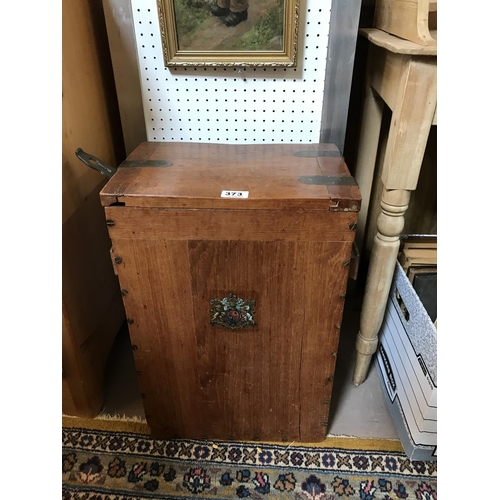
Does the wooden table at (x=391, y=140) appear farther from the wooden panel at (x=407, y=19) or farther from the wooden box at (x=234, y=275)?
the wooden box at (x=234, y=275)

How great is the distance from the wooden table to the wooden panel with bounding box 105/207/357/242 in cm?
21

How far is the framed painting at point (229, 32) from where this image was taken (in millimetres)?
884

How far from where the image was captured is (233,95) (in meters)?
1.00

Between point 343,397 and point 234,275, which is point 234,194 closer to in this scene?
point 234,275

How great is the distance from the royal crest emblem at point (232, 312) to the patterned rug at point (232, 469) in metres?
0.39

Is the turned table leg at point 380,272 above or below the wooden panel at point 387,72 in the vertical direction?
below

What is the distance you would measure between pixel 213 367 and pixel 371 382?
53 centimetres

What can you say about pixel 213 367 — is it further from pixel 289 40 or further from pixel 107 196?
pixel 289 40

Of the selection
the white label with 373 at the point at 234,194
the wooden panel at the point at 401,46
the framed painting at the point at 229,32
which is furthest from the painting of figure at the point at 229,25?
the white label with 373 at the point at 234,194

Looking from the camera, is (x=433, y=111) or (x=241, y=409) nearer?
(x=433, y=111)

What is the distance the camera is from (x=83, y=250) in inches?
40.6

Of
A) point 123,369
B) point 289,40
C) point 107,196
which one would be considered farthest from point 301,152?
point 123,369

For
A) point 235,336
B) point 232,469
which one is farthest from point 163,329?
point 232,469

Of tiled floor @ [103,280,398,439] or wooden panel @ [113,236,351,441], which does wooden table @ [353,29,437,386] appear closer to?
tiled floor @ [103,280,398,439]
